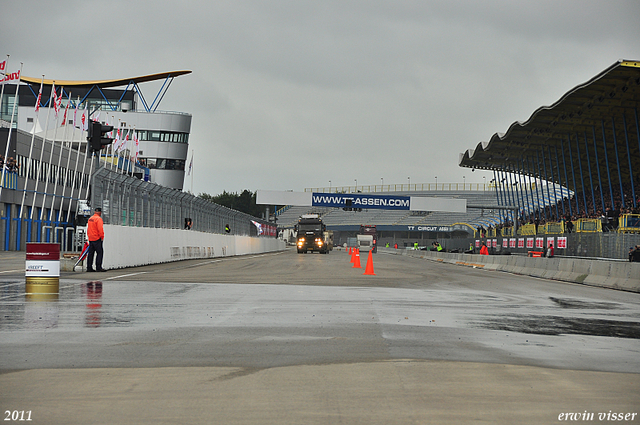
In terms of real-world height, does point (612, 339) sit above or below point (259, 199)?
below

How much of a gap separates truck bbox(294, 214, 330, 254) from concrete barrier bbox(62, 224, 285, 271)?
1815 cm

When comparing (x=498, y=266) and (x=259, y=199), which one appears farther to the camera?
(x=259, y=199)

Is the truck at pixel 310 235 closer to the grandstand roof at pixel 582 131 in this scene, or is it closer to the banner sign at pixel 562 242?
the grandstand roof at pixel 582 131

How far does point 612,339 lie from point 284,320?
4507 millimetres

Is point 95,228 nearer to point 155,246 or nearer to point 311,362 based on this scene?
point 155,246

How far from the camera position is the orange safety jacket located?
20.5 m

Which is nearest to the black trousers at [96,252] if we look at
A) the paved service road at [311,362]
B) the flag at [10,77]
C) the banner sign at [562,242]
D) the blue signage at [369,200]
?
the paved service road at [311,362]

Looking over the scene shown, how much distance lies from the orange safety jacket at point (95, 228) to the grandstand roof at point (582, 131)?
33.0 metres

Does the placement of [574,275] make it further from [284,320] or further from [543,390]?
[543,390]

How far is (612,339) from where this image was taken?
29.7 feet

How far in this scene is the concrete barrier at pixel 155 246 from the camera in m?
24.6

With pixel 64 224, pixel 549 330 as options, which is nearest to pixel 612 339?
pixel 549 330

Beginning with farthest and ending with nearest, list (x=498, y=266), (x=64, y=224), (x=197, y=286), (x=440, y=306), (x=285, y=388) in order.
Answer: (x=64, y=224)
(x=498, y=266)
(x=197, y=286)
(x=440, y=306)
(x=285, y=388)

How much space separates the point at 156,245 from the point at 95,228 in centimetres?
1042
